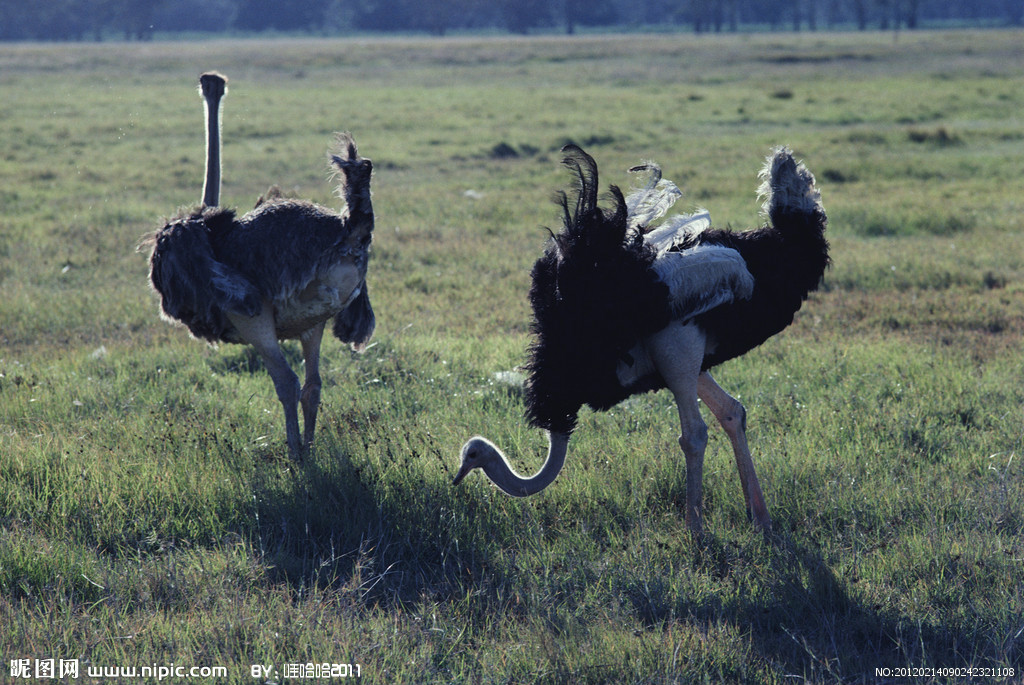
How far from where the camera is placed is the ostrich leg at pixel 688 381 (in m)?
4.17

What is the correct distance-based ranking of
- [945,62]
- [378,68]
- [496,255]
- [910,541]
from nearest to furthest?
[910,541] < [496,255] < [945,62] < [378,68]

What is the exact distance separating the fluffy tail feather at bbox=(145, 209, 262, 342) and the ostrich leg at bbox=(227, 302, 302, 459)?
0.11 metres

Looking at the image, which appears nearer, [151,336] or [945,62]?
[151,336]

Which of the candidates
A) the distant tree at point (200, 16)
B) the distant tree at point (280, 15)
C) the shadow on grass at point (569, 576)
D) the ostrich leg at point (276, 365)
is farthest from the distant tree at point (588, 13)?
the shadow on grass at point (569, 576)

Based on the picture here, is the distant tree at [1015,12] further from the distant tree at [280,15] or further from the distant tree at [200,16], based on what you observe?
the distant tree at [200,16]

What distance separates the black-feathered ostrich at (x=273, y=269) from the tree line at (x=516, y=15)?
91.1 meters

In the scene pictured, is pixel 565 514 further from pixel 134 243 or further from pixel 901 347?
pixel 134 243

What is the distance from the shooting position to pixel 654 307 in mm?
4062

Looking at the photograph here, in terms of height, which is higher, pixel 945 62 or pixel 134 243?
pixel 945 62

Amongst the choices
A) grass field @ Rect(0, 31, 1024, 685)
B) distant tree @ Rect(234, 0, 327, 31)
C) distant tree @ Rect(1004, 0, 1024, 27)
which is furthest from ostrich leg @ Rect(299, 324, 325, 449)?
distant tree @ Rect(1004, 0, 1024, 27)

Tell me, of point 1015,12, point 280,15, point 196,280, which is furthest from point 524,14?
point 196,280

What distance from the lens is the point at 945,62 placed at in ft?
151

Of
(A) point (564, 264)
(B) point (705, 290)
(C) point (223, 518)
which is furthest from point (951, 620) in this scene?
(C) point (223, 518)

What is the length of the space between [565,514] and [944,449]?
213 centimetres
